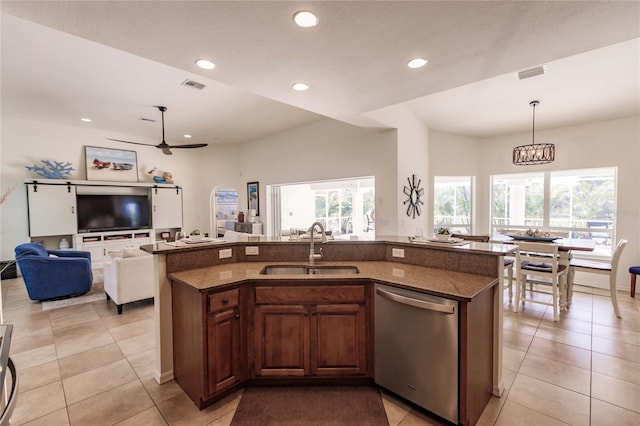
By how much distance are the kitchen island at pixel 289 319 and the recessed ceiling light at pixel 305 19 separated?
5.58 ft

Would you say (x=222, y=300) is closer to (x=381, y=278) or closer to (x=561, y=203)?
(x=381, y=278)

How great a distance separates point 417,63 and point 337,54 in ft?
2.23

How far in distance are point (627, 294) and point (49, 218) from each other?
33.7ft

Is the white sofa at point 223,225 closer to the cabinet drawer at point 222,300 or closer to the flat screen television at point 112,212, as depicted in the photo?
the flat screen television at point 112,212

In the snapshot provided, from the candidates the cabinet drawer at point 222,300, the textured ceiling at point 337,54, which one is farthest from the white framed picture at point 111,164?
the cabinet drawer at point 222,300

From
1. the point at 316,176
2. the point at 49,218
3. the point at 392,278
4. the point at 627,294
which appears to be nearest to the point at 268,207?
the point at 316,176

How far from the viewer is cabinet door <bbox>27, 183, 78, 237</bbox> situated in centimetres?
552

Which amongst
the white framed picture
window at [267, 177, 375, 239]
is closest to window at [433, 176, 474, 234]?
window at [267, 177, 375, 239]

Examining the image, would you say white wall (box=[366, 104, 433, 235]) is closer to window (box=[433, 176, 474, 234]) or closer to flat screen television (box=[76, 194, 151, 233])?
window (box=[433, 176, 474, 234])

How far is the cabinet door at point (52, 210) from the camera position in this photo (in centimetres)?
552

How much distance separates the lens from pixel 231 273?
2.31m

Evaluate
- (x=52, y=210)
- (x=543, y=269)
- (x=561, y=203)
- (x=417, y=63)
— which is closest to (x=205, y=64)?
(x=417, y=63)

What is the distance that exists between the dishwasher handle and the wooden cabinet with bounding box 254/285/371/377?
0.22 metres

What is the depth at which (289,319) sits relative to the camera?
7.09 ft
